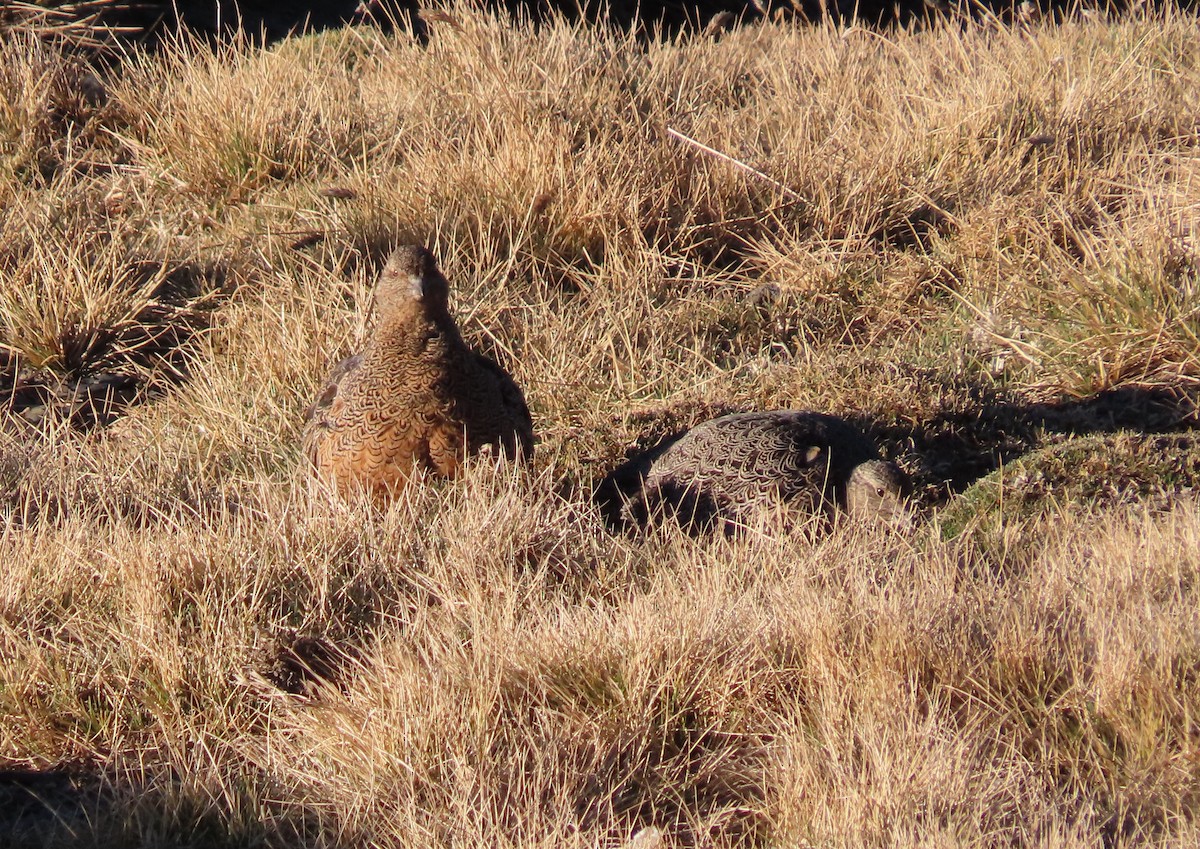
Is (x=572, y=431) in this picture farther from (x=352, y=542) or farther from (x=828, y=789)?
(x=828, y=789)

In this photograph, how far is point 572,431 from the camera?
20.5ft

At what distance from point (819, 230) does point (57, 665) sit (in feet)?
15.6

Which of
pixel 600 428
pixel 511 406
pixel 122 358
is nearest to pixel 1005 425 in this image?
pixel 600 428

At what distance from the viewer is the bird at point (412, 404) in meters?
5.22

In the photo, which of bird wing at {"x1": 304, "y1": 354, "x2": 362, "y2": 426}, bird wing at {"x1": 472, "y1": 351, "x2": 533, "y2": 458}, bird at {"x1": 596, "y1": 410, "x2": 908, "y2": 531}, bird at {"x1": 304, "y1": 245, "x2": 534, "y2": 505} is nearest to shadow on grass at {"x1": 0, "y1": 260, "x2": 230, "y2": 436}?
bird wing at {"x1": 304, "y1": 354, "x2": 362, "y2": 426}

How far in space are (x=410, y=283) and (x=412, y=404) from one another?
49 cm

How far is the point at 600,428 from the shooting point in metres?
6.24

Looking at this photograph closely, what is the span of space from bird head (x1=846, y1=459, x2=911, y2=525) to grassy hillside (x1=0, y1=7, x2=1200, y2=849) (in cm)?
19

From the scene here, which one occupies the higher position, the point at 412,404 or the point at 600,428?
the point at 412,404

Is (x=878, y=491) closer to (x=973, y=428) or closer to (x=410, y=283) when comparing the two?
(x=973, y=428)

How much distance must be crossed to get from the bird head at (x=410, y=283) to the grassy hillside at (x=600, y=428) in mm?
759

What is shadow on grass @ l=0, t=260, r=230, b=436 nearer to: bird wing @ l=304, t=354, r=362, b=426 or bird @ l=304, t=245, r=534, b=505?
bird wing @ l=304, t=354, r=362, b=426

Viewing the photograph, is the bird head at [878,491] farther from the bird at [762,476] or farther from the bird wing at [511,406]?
the bird wing at [511,406]

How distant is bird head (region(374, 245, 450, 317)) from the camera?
5371 millimetres
